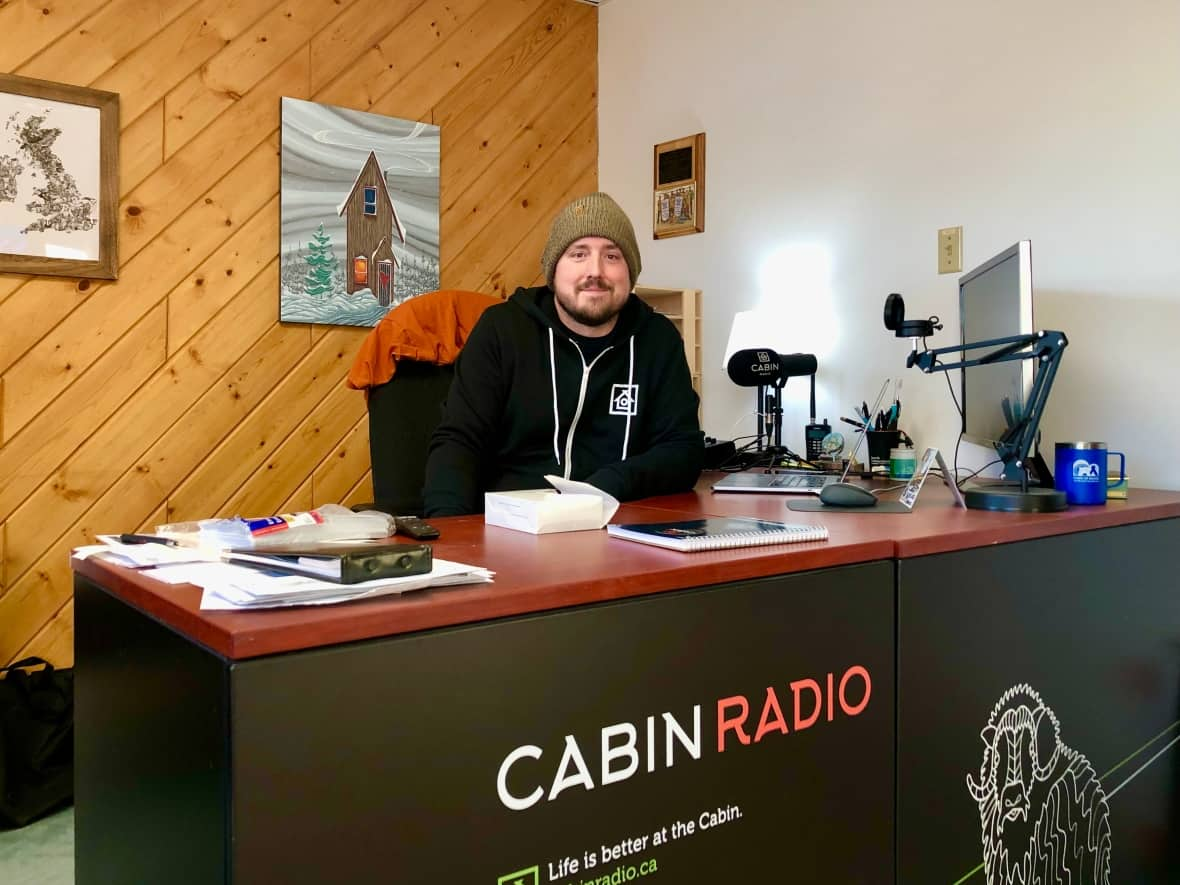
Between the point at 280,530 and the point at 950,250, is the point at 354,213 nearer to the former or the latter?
the point at 950,250

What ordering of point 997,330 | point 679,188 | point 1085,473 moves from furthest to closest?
point 679,188
point 997,330
point 1085,473

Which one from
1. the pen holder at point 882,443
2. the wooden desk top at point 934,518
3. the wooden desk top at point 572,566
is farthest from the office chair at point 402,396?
the pen holder at point 882,443

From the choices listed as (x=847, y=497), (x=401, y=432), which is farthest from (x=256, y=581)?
(x=401, y=432)

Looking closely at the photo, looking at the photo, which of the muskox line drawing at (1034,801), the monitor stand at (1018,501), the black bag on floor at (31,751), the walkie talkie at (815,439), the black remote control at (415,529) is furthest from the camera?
the walkie talkie at (815,439)

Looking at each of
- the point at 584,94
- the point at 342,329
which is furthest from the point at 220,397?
the point at 584,94

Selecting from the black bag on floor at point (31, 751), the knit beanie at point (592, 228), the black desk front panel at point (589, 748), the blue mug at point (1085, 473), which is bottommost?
the black bag on floor at point (31, 751)

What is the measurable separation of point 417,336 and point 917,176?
144 centimetres

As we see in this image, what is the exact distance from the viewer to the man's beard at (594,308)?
209 cm

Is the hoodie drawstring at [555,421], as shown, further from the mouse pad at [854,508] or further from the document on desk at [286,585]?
the document on desk at [286,585]

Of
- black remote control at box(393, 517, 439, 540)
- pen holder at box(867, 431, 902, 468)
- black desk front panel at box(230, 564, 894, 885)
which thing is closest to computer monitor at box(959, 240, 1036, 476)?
pen holder at box(867, 431, 902, 468)

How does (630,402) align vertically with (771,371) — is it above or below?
below

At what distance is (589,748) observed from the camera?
88 cm

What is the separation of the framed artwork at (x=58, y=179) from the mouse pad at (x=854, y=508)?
2.01m

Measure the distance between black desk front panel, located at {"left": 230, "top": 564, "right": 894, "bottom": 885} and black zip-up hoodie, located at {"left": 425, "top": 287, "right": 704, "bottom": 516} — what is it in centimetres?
92
